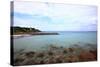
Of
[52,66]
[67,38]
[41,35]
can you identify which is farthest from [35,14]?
[52,66]

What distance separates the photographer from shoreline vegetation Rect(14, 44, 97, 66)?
8.35 feet

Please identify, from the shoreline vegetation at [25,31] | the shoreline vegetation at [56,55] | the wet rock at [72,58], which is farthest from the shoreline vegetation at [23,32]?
the wet rock at [72,58]

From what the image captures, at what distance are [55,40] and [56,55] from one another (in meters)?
0.22

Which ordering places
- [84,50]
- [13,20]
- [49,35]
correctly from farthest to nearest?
1. [84,50]
2. [49,35]
3. [13,20]

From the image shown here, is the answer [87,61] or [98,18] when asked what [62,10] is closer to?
[98,18]

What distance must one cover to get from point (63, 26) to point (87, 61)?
0.67 metres

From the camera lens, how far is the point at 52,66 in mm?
2691

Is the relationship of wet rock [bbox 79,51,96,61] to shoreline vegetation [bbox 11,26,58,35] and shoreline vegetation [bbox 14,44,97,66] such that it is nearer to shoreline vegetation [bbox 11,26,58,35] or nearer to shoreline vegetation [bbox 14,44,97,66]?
shoreline vegetation [bbox 14,44,97,66]

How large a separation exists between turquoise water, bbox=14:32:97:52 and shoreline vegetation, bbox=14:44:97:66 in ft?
0.19

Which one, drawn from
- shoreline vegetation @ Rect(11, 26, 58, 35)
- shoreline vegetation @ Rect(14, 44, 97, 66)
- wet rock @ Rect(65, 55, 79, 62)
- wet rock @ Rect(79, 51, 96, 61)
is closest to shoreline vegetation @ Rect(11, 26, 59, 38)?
shoreline vegetation @ Rect(11, 26, 58, 35)

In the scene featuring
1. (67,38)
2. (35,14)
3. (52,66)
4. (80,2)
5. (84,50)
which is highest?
(80,2)

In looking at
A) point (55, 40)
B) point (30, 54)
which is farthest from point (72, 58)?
point (30, 54)

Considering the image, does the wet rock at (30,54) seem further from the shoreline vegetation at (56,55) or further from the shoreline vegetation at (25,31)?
the shoreline vegetation at (25,31)

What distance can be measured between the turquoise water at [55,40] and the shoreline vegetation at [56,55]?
57 millimetres
